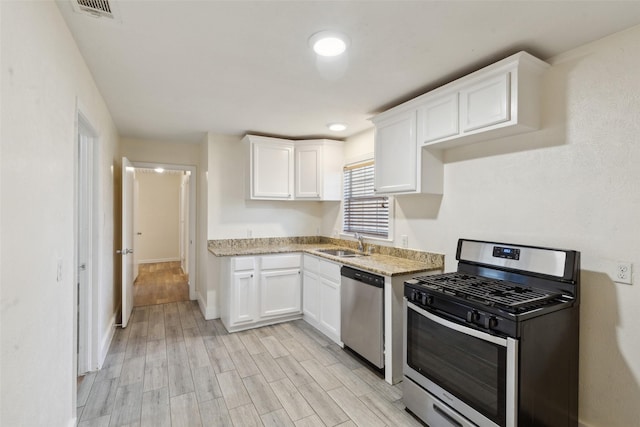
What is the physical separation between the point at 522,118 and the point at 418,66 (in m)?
0.74

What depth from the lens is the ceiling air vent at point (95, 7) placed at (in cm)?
150

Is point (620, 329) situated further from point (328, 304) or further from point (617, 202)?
point (328, 304)

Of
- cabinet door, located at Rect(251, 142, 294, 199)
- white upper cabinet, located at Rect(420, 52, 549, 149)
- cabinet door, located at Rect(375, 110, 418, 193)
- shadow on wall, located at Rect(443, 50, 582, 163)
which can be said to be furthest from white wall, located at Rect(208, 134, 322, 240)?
shadow on wall, located at Rect(443, 50, 582, 163)

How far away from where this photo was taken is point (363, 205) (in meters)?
3.85

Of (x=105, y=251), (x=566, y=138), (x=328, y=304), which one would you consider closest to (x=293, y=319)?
(x=328, y=304)

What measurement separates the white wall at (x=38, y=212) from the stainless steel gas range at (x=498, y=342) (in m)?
1.99

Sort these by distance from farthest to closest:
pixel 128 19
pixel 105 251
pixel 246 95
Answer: pixel 105 251 < pixel 246 95 < pixel 128 19

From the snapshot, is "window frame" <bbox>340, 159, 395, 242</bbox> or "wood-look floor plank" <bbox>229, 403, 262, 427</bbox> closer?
"wood-look floor plank" <bbox>229, 403, 262, 427</bbox>

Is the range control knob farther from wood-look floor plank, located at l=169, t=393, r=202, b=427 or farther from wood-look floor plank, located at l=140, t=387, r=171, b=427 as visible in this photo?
wood-look floor plank, located at l=140, t=387, r=171, b=427

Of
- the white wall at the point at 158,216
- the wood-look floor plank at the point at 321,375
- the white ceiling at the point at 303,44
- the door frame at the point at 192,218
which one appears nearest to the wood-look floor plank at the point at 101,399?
the wood-look floor plank at the point at 321,375

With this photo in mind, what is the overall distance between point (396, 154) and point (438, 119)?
502mm

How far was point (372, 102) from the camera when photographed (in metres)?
2.81

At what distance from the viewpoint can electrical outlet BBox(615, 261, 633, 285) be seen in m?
1.69

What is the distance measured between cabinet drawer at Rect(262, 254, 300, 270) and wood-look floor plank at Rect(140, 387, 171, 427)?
154 centimetres
